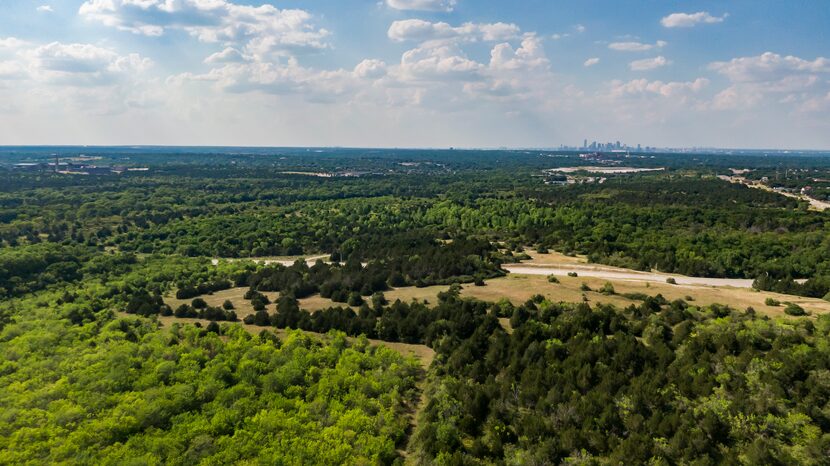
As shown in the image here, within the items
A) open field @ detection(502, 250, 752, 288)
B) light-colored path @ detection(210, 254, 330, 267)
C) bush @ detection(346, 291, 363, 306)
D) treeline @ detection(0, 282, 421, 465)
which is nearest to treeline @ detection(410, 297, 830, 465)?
treeline @ detection(0, 282, 421, 465)

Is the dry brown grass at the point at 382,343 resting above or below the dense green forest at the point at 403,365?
below

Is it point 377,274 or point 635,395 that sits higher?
point 635,395

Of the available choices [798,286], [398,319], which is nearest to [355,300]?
[398,319]

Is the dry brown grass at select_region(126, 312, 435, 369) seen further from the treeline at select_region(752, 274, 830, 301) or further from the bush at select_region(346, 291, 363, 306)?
the treeline at select_region(752, 274, 830, 301)

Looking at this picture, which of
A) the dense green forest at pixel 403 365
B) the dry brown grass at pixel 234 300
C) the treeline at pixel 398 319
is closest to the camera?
the dense green forest at pixel 403 365

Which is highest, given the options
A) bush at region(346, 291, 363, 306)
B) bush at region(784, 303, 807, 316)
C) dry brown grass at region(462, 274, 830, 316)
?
bush at region(784, 303, 807, 316)

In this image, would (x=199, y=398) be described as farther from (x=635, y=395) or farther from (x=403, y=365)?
(x=635, y=395)

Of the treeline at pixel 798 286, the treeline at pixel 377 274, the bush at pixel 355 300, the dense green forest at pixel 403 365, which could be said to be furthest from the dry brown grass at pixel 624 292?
the bush at pixel 355 300

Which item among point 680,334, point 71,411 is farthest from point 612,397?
point 71,411

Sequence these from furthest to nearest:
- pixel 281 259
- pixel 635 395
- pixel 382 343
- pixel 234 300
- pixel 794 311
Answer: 1. pixel 281 259
2. pixel 234 300
3. pixel 382 343
4. pixel 794 311
5. pixel 635 395

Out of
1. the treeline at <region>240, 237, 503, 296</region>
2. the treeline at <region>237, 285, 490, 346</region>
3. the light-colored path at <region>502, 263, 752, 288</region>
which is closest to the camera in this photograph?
the treeline at <region>237, 285, 490, 346</region>

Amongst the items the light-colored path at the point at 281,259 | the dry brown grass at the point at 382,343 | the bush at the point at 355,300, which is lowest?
the light-colored path at the point at 281,259

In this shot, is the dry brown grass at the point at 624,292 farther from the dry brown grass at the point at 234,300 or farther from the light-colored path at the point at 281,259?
the light-colored path at the point at 281,259
